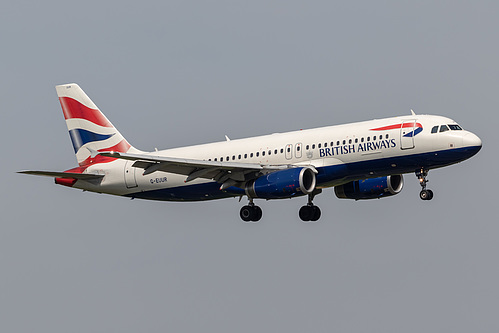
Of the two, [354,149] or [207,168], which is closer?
[354,149]

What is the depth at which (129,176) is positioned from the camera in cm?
5688

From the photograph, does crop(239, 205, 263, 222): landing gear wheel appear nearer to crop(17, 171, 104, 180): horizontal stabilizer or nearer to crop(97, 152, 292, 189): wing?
crop(97, 152, 292, 189): wing

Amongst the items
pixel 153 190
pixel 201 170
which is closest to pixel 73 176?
pixel 153 190

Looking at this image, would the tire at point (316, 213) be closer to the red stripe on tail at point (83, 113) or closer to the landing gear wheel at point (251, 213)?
the landing gear wheel at point (251, 213)

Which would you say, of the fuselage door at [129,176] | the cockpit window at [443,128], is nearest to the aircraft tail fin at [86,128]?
the fuselage door at [129,176]

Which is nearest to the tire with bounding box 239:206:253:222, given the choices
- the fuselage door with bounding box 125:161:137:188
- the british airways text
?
the british airways text

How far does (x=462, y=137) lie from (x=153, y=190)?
18485mm

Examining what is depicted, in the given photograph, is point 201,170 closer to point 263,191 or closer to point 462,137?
point 263,191

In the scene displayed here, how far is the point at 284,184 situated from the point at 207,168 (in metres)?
4.43

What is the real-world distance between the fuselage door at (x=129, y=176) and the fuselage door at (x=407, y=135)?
1653cm

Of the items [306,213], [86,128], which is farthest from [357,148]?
[86,128]

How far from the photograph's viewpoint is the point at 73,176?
2239 inches

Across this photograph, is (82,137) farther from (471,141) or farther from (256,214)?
(471,141)

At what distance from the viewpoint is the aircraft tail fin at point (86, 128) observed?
59438mm
